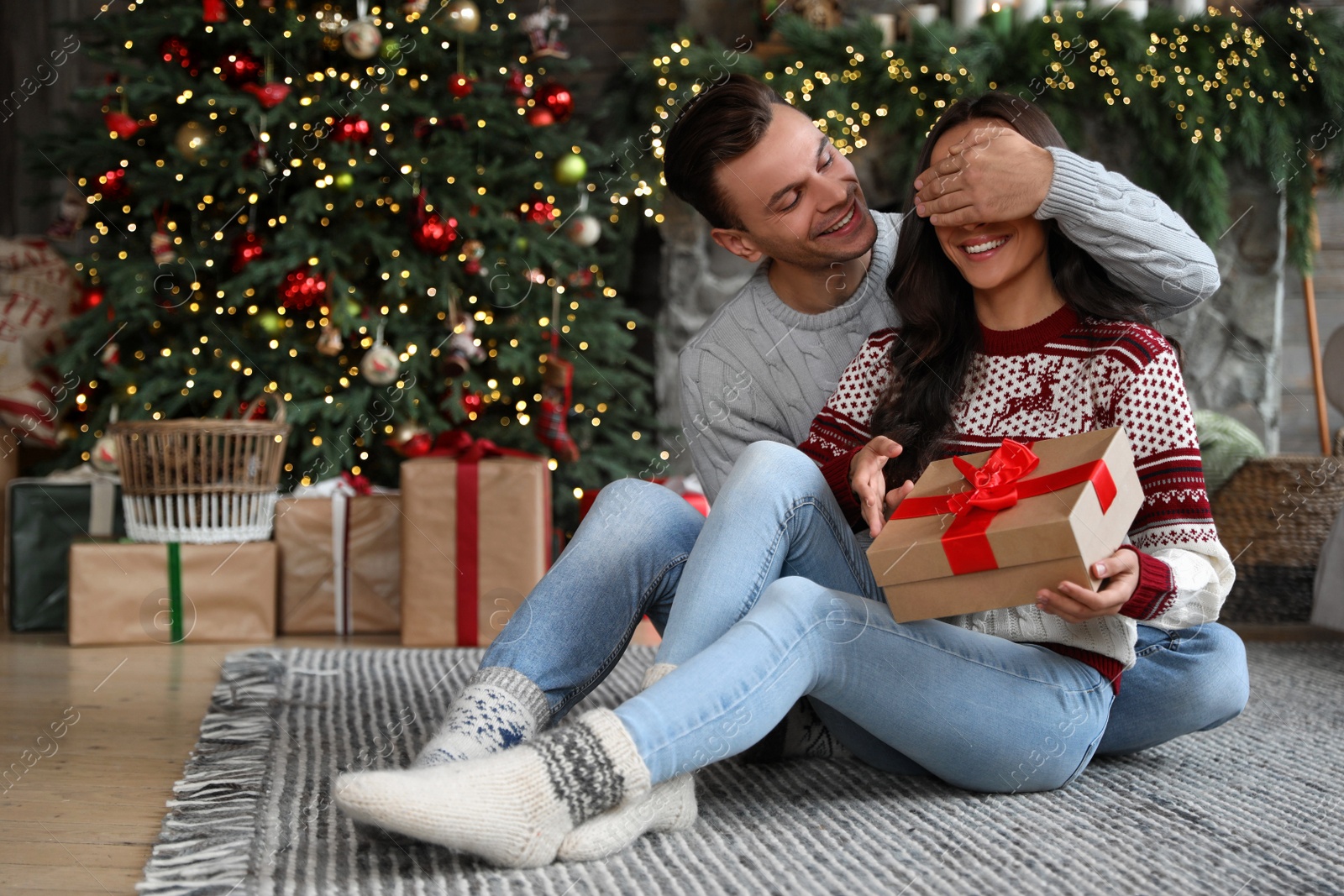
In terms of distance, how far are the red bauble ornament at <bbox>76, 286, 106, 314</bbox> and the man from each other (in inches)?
63.4

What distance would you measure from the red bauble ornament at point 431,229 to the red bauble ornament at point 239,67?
0.45 m

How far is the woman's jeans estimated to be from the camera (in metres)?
1.01

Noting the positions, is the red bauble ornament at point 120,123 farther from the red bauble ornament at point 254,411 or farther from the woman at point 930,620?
the woman at point 930,620

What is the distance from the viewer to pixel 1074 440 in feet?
3.08

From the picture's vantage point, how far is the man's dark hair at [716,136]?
58.3 inches

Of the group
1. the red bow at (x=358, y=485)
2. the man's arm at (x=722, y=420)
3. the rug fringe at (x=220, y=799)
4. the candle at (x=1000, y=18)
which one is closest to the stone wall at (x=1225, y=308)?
the candle at (x=1000, y=18)

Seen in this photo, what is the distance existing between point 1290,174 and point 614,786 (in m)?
2.63

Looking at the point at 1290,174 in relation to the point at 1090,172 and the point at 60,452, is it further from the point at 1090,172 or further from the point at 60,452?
the point at 60,452

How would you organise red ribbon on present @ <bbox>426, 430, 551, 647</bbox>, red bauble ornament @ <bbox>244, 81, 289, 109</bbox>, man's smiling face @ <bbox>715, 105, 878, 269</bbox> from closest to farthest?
1. man's smiling face @ <bbox>715, 105, 878, 269</bbox>
2. red ribbon on present @ <bbox>426, 430, 551, 647</bbox>
3. red bauble ornament @ <bbox>244, 81, 289, 109</bbox>

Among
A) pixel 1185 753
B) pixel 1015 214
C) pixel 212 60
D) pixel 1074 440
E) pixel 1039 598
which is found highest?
pixel 212 60

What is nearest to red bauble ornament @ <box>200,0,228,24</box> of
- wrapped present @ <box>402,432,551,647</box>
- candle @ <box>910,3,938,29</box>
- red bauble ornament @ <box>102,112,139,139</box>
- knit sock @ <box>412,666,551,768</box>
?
red bauble ornament @ <box>102,112,139,139</box>

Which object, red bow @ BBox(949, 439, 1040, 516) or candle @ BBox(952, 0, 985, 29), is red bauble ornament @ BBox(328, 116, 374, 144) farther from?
red bow @ BBox(949, 439, 1040, 516)

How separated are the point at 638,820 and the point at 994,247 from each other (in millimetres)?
648

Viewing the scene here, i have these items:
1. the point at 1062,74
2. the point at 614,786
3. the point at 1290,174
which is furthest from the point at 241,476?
the point at 1290,174
